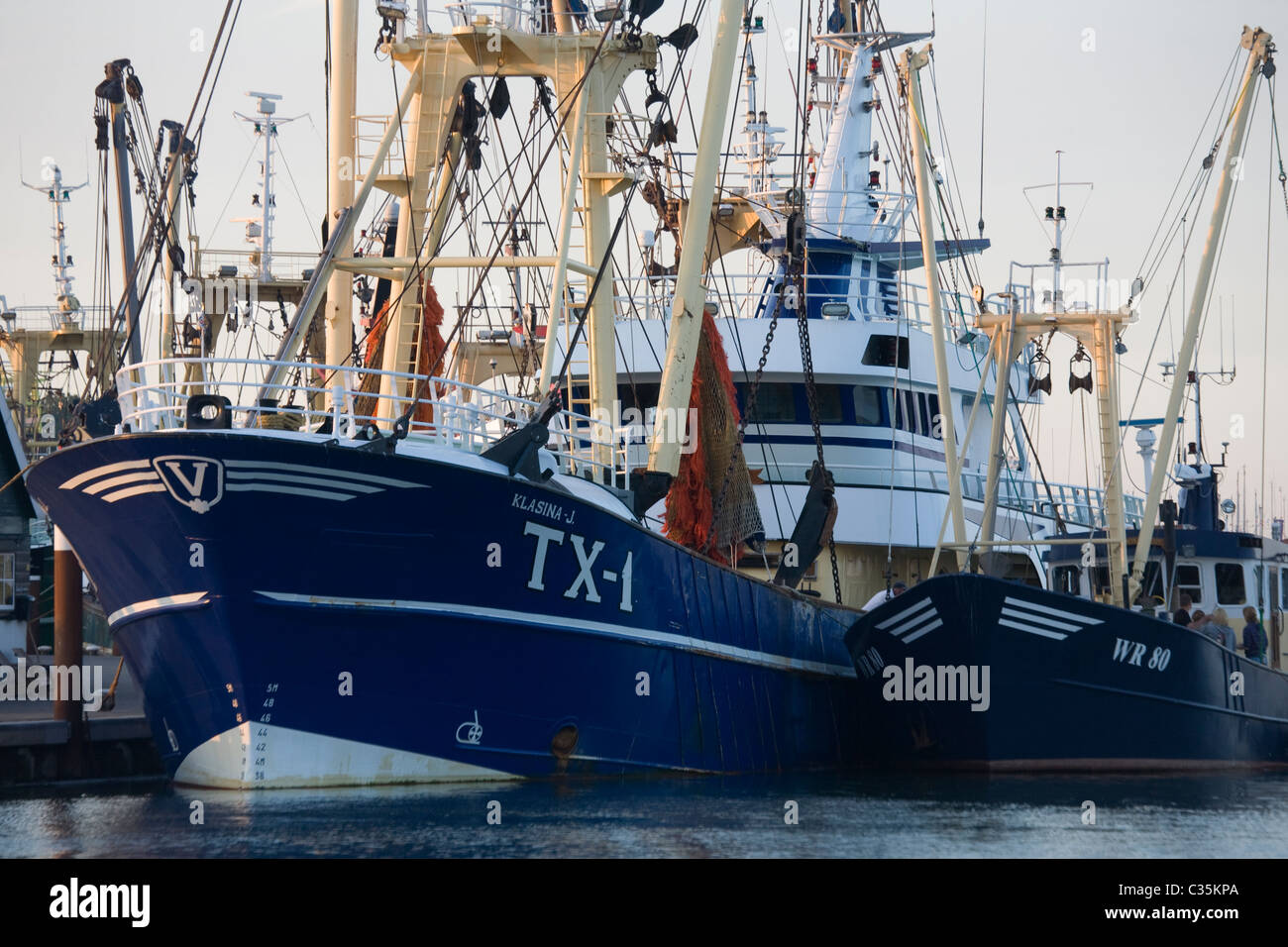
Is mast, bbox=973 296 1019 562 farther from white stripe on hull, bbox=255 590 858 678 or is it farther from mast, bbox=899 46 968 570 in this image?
white stripe on hull, bbox=255 590 858 678

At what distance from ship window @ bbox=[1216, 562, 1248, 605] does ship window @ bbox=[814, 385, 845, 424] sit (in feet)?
18.8

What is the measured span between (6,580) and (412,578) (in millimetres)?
17422

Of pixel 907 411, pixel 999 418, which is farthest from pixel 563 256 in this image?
pixel 907 411

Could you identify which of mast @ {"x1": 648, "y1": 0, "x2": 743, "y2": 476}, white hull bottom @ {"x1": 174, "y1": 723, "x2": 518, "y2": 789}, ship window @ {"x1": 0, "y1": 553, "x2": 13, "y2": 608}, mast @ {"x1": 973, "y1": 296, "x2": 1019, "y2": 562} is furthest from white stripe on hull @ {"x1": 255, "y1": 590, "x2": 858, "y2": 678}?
ship window @ {"x1": 0, "y1": 553, "x2": 13, "y2": 608}

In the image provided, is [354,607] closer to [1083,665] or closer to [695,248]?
[695,248]

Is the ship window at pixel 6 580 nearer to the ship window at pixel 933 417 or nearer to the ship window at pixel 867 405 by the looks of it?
the ship window at pixel 867 405

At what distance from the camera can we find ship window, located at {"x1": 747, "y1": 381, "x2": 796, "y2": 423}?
82.6ft

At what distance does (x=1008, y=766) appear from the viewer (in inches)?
765

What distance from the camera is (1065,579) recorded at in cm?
2588

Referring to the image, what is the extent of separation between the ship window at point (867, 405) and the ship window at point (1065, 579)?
3510 millimetres

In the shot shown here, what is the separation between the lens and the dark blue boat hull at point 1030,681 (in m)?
19.1
